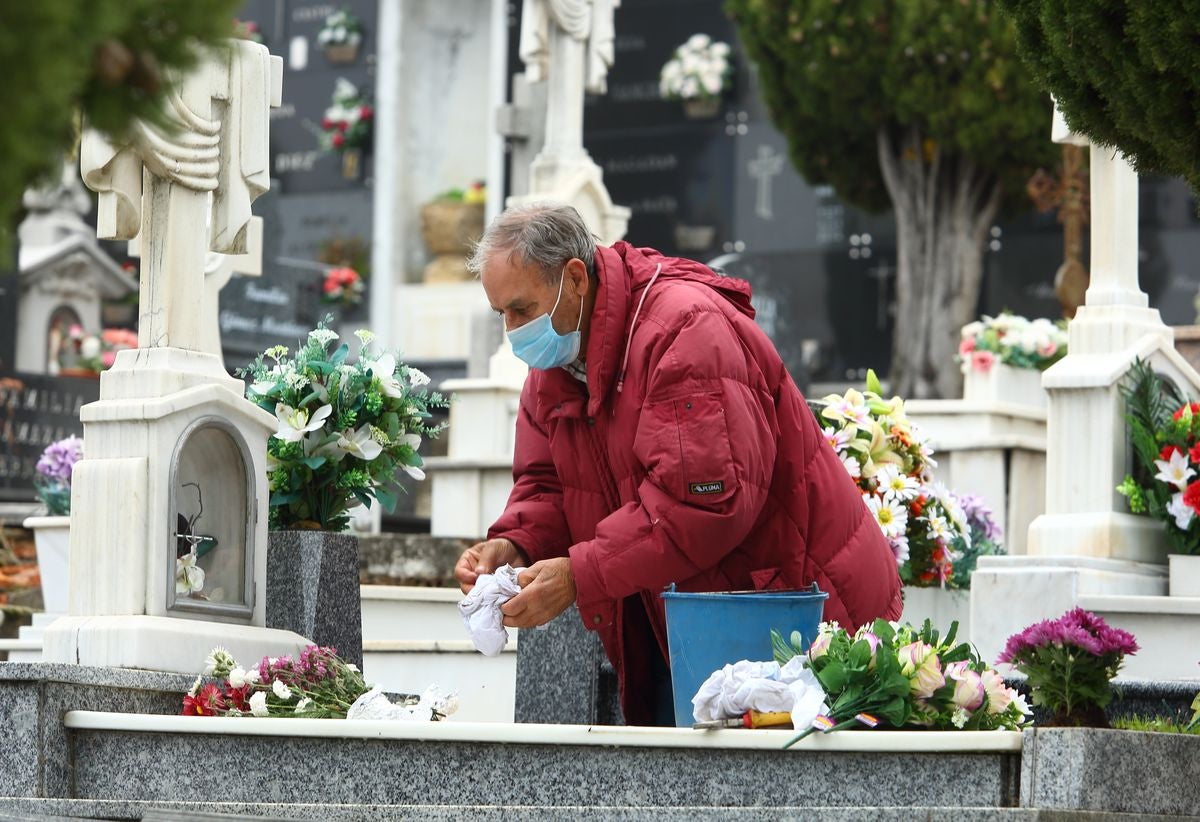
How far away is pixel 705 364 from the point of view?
449 centimetres

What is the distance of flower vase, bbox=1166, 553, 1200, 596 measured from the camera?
23.1 ft

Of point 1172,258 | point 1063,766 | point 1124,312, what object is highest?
point 1172,258

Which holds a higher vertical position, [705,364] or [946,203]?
[946,203]

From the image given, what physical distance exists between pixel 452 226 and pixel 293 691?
45.6 ft

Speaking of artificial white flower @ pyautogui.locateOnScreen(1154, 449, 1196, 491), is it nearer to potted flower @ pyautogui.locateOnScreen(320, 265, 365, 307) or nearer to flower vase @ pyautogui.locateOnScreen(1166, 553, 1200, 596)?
flower vase @ pyautogui.locateOnScreen(1166, 553, 1200, 596)

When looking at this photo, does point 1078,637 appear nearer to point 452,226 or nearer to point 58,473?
point 58,473

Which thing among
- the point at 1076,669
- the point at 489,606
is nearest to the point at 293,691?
the point at 489,606

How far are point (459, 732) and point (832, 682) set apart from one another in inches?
29.9

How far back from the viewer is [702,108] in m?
17.7

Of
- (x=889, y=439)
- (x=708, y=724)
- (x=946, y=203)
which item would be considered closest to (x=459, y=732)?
(x=708, y=724)

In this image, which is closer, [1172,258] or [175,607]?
[175,607]

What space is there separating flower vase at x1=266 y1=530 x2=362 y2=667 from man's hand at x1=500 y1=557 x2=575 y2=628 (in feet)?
4.38

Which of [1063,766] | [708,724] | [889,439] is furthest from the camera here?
[889,439]

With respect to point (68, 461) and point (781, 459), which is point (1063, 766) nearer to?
point (781, 459)
